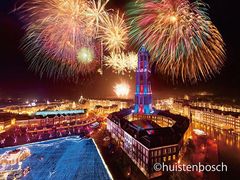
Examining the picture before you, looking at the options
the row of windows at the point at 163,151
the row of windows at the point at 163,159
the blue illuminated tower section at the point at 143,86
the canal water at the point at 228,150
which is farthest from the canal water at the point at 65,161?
the canal water at the point at 228,150

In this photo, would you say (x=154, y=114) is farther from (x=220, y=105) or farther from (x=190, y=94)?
(x=190, y=94)

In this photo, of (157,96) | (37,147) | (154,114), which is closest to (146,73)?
(154,114)

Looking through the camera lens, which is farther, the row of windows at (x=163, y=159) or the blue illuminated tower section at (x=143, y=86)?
the blue illuminated tower section at (x=143, y=86)

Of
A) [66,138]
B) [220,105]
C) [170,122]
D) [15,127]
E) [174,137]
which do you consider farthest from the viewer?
[220,105]

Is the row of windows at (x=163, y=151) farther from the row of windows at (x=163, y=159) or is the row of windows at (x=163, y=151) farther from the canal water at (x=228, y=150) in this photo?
the canal water at (x=228, y=150)

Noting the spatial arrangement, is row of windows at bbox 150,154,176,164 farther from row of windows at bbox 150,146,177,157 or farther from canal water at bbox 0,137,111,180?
canal water at bbox 0,137,111,180

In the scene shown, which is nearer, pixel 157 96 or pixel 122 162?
pixel 122 162

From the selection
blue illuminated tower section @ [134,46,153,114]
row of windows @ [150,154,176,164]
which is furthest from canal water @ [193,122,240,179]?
blue illuminated tower section @ [134,46,153,114]

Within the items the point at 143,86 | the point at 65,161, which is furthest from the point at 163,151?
the point at 143,86
